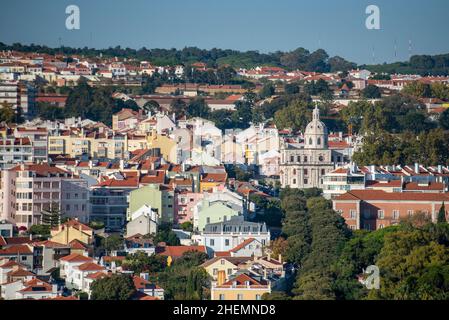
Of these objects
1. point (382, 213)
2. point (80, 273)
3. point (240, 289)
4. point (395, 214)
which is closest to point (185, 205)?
point (382, 213)

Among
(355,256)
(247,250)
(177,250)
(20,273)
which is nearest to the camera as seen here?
(20,273)

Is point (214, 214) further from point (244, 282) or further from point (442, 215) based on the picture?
point (244, 282)

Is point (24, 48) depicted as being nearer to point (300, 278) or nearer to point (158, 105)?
point (158, 105)

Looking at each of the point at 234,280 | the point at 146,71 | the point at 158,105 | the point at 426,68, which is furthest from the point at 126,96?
the point at 234,280

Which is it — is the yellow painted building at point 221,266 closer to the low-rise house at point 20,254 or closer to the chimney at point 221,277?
the chimney at point 221,277

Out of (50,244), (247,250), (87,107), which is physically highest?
(87,107)

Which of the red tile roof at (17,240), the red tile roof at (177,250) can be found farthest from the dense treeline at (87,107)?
the red tile roof at (177,250)
